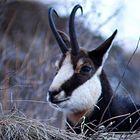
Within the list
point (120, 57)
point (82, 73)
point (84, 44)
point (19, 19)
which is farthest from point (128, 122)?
point (19, 19)

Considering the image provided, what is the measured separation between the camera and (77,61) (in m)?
6.43

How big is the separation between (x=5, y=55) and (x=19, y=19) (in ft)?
26.6

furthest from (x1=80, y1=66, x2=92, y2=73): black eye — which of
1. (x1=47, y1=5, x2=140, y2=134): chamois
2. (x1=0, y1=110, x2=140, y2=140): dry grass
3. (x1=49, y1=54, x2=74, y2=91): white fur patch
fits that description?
(x1=0, y1=110, x2=140, y2=140): dry grass

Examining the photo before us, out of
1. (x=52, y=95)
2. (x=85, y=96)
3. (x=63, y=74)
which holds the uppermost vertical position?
(x=63, y=74)

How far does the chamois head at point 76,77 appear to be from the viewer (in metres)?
6.07

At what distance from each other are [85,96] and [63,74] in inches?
13.3

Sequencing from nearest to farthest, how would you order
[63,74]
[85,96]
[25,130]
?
[25,130], [63,74], [85,96]

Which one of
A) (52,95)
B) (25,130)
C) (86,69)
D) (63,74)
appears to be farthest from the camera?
(86,69)

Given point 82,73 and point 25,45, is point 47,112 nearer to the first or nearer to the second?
point 82,73

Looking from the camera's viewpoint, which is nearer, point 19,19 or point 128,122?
point 128,122

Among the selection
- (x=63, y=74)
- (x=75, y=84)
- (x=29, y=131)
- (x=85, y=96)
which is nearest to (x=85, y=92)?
(x=85, y=96)

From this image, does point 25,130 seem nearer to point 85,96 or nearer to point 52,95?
point 52,95

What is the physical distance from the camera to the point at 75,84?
20.3ft

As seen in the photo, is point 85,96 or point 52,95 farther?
point 85,96
